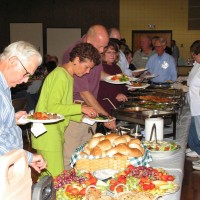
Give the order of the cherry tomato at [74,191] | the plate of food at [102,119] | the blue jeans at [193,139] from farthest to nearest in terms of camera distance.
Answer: the blue jeans at [193,139]
the plate of food at [102,119]
the cherry tomato at [74,191]

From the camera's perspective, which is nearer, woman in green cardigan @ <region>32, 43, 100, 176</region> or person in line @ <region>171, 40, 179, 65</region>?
woman in green cardigan @ <region>32, 43, 100, 176</region>

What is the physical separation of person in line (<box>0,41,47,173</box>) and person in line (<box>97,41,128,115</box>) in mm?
1595

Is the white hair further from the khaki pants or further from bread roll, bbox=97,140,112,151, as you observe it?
the khaki pants

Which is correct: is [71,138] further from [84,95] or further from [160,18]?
[160,18]

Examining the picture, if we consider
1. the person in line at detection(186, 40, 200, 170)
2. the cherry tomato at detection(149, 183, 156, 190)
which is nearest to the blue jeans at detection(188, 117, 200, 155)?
the person in line at detection(186, 40, 200, 170)

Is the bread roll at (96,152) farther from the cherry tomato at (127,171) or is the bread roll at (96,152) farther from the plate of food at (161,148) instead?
the plate of food at (161,148)

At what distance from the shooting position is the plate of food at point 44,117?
6.61 feet

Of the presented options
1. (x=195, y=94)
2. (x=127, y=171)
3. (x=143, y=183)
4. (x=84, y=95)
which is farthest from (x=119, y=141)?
(x=195, y=94)

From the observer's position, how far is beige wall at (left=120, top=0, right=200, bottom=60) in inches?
388

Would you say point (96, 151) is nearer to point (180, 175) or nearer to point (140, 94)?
point (180, 175)

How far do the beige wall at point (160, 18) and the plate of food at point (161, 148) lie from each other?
7.95 meters

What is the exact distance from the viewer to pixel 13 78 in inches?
61.3

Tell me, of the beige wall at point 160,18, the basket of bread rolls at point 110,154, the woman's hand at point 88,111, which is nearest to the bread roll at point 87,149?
the basket of bread rolls at point 110,154

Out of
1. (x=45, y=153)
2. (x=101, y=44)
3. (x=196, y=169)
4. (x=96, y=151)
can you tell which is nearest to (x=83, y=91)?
(x=101, y=44)
